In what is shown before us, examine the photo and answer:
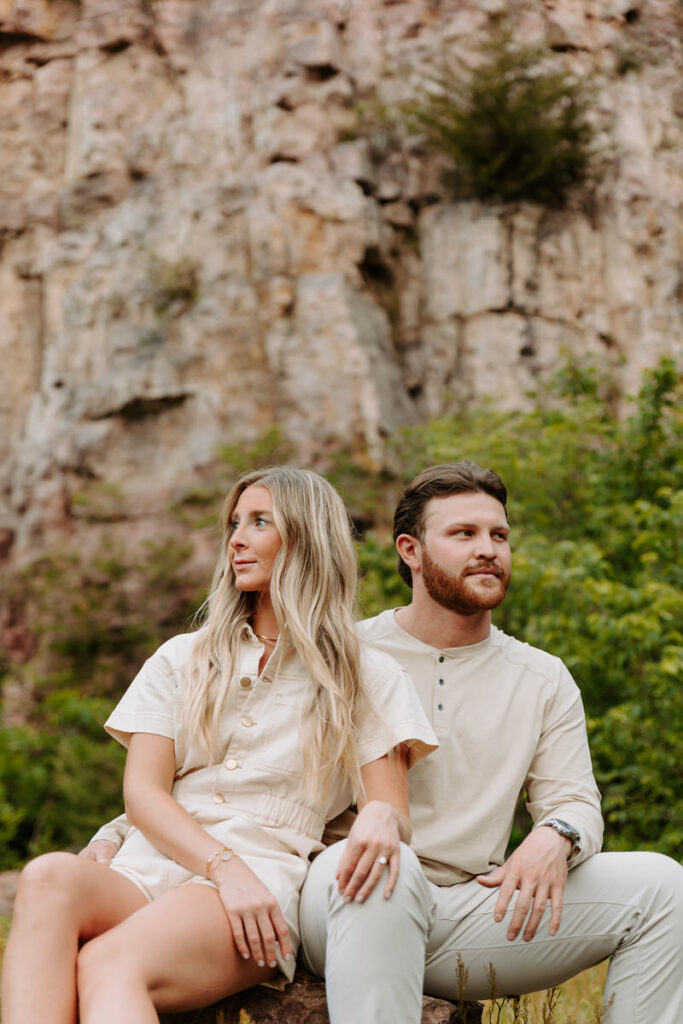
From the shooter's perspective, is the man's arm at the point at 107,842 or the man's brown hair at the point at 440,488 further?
the man's brown hair at the point at 440,488

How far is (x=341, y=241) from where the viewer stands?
13523 mm

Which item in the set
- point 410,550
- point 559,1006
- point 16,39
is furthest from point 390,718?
point 16,39


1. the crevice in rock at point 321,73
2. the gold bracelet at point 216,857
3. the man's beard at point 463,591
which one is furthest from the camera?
the crevice in rock at point 321,73

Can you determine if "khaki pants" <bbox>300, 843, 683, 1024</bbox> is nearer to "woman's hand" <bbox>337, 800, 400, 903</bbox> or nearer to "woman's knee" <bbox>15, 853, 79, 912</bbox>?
→ "woman's hand" <bbox>337, 800, 400, 903</bbox>

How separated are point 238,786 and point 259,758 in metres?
0.08

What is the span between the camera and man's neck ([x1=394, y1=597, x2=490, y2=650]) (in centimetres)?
275

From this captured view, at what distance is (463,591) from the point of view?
106 inches

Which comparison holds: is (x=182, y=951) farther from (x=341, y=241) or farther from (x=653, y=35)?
(x=653, y=35)

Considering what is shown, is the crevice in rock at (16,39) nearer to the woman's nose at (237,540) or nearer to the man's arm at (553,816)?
the woman's nose at (237,540)

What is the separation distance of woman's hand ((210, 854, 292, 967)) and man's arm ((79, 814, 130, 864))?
0.40 m

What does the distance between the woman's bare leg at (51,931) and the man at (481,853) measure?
1.33 ft

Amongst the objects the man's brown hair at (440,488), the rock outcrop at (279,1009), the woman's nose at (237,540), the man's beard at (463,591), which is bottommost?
the rock outcrop at (279,1009)

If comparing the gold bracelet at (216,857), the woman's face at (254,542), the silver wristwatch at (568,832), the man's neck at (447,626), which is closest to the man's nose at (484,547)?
the man's neck at (447,626)

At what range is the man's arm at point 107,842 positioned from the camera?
8.04ft
